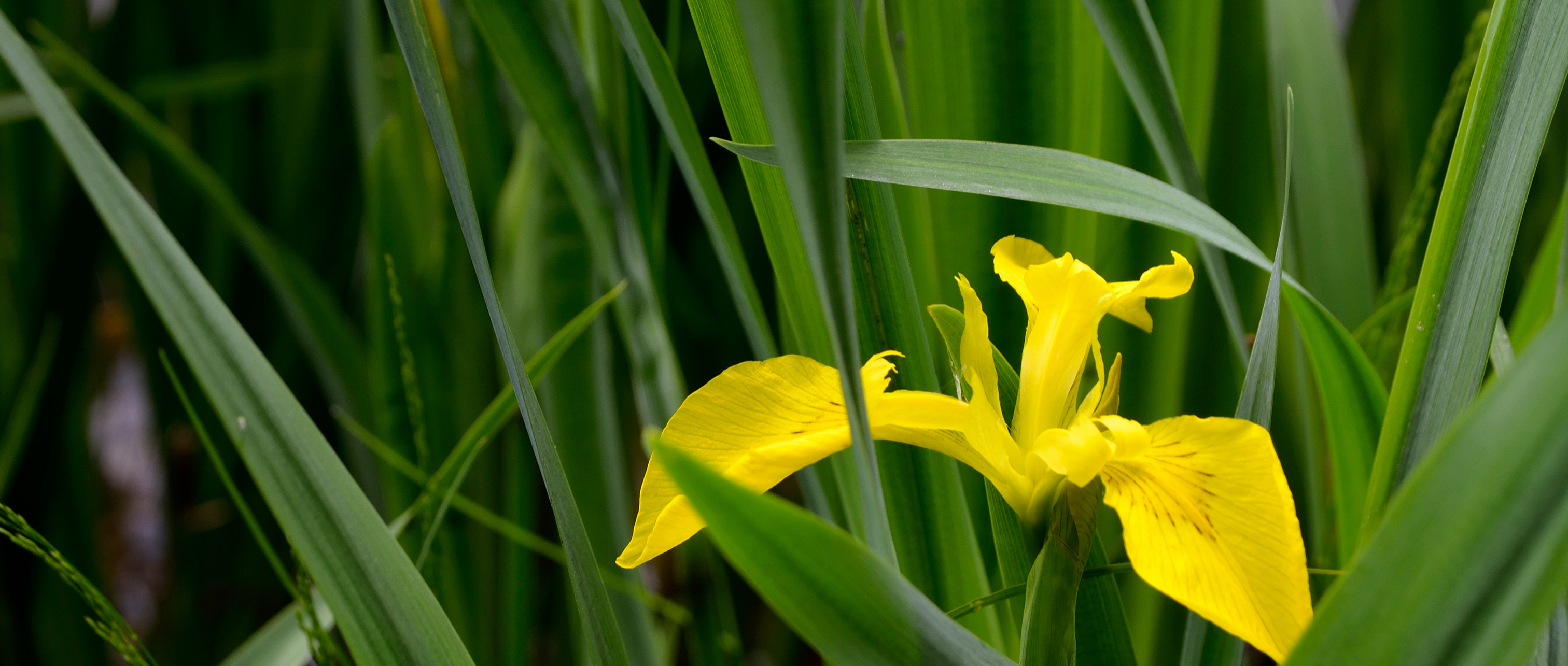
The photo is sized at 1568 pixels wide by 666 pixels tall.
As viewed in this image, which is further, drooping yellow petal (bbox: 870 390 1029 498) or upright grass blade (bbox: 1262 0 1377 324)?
upright grass blade (bbox: 1262 0 1377 324)

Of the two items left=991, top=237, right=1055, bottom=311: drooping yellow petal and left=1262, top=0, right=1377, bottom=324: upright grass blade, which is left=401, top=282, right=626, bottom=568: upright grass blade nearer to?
left=991, top=237, right=1055, bottom=311: drooping yellow petal

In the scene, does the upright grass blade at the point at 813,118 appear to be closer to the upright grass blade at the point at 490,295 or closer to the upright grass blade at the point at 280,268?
the upright grass blade at the point at 490,295

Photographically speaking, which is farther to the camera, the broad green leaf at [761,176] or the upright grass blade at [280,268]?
the upright grass blade at [280,268]

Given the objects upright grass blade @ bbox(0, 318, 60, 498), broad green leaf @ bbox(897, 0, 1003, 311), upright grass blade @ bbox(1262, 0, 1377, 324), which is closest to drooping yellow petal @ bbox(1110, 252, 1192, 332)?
broad green leaf @ bbox(897, 0, 1003, 311)

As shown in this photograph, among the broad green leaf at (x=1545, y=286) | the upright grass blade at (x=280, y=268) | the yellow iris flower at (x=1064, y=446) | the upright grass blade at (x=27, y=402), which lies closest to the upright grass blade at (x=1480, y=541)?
the yellow iris flower at (x=1064, y=446)

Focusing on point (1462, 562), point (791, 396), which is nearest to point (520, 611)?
point (791, 396)

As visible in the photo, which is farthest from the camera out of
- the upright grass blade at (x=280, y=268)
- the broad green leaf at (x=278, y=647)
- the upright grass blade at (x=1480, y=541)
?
the upright grass blade at (x=280, y=268)
